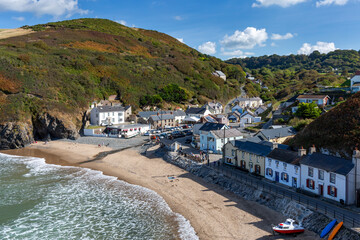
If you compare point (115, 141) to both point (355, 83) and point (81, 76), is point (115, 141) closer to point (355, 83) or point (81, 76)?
point (81, 76)

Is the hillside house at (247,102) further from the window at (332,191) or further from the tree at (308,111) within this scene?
the window at (332,191)

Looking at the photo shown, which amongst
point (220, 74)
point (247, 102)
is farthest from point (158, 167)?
point (220, 74)

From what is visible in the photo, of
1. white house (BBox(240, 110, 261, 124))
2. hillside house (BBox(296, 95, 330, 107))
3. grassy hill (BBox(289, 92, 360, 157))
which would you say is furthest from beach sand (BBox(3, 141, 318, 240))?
hillside house (BBox(296, 95, 330, 107))

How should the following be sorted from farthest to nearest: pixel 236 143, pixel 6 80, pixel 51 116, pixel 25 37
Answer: pixel 25 37
pixel 6 80
pixel 51 116
pixel 236 143

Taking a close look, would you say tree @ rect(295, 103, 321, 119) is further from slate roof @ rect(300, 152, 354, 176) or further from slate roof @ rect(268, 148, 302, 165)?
slate roof @ rect(300, 152, 354, 176)

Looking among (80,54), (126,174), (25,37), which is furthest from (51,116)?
(25,37)

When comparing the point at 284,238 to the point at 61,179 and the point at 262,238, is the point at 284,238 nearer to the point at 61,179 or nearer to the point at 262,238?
the point at 262,238

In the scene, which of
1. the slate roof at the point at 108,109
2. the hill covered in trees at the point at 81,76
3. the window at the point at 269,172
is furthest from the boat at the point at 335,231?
the slate roof at the point at 108,109
